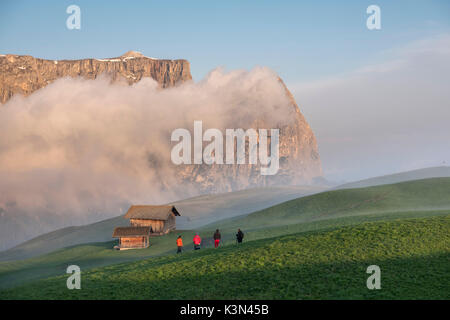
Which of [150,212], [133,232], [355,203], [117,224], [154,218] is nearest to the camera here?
[133,232]

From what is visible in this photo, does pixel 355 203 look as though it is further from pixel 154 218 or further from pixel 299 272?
pixel 299 272

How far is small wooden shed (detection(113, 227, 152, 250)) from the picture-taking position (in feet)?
201

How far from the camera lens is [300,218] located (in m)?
70.8

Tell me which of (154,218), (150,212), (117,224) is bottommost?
(117,224)

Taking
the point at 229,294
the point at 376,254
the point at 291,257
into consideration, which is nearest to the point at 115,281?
the point at 229,294

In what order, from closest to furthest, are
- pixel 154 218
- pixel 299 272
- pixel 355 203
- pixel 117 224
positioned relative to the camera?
pixel 299 272
pixel 154 218
pixel 355 203
pixel 117 224

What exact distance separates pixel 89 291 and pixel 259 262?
12.0 metres

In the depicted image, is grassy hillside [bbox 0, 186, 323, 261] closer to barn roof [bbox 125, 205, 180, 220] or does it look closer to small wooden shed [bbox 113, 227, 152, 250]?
barn roof [bbox 125, 205, 180, 220]

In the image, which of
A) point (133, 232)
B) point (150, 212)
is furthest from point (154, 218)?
point (133, 232)

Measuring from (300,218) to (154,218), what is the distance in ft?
84.3

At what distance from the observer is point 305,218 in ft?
229

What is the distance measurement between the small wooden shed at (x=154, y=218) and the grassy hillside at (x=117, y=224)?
106 ft

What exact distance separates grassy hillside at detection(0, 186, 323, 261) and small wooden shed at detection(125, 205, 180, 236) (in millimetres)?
32375
